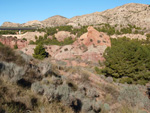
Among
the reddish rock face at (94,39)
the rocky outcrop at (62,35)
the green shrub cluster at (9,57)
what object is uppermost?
the rocky outcrop at (62,35)

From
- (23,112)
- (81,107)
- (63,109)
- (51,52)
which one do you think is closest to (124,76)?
(81,107)

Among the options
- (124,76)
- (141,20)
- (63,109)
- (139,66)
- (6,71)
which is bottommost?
(124,76)

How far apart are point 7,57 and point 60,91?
419cm

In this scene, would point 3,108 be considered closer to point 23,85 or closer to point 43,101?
point 43,101

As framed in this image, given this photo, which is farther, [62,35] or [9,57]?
[62,35]

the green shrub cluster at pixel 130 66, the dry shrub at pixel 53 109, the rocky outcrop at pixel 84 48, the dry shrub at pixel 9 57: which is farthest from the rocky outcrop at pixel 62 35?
the dry shrub at pixel 53 109

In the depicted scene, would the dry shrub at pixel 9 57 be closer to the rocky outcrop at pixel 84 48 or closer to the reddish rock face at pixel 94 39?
the rocky outcrop at pixel 84 48

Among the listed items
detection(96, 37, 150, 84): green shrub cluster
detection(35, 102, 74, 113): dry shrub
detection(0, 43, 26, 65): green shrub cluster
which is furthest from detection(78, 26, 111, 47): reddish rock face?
detection(35, 102, 74, 113): dry shrub

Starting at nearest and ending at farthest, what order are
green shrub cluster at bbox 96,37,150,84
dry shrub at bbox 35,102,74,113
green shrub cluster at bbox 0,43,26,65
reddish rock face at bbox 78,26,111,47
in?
1. dry shrub at bbox 35,102,74,113
2. green shrub cluster at bbox 0,43,26,65
3. green shrub cluster at bbox 96,37,150,84
4. reddish rock face at bbox 78,26,111,47

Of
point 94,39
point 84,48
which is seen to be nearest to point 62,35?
point 94,39

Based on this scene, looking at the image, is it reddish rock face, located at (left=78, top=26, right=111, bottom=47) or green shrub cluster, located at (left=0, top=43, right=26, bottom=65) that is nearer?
green shrub cluster, located at (left=0, top=43, right=26, bottom=65)

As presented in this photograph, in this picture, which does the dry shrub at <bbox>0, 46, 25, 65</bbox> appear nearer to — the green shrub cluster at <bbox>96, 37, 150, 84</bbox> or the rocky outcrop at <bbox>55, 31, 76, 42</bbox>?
the green shrub cluster at <bbox>96, 37, 150, 84</bbox>

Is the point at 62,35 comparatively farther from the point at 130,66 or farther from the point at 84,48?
the point at 130,66

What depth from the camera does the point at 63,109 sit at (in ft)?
16.0
